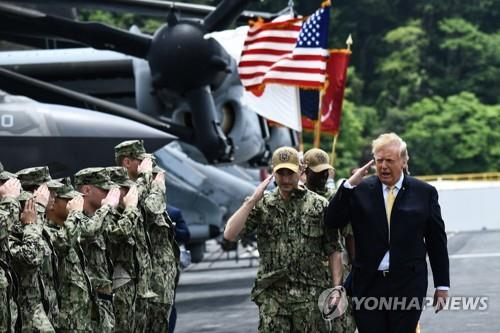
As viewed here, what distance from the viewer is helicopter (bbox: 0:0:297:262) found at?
16.9 m

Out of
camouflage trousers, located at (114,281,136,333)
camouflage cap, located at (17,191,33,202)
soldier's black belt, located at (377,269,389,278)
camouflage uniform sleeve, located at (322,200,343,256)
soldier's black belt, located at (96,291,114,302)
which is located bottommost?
camouflage trousers, located at (114,281,136,333)

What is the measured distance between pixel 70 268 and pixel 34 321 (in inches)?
34.9

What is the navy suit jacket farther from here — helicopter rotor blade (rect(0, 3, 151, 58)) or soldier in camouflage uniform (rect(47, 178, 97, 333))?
helicopter rotor blade (rect(0, 3, 151, 58))

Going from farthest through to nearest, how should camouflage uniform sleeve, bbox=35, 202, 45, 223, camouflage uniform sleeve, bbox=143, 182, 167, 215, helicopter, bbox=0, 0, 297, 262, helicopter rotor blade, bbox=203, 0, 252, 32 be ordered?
helicopter rotor blade, bbox=203, 0, 252, 32, helicopter, bbox=0, 0, 297, 262, camouflage uniform sleeve, bbox=143, 182, 167, 215, camouflage uniform sleeve, bbox=35, 202, 45, 223

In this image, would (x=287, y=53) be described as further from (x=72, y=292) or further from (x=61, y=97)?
(x=72, y=292)

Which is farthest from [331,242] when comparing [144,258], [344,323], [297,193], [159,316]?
[159,316]

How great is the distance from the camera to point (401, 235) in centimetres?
800

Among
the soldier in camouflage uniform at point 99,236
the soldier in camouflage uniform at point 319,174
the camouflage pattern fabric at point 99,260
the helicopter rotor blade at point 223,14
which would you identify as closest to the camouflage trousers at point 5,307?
the camouflage pattern fabric at point 99,260

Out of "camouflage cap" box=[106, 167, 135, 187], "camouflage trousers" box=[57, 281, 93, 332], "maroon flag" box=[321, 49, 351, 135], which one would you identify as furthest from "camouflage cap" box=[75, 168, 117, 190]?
"maroon flag" box=[321, 49, 351, 135]

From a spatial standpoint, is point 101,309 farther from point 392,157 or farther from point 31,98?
point 31,98

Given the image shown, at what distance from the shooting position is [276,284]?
28.8 ft

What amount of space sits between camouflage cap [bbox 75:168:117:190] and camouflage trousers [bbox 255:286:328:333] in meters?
1.68

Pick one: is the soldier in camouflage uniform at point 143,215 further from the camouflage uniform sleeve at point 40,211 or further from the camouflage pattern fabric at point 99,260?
the camouflage uniform sleeve at point 40,211

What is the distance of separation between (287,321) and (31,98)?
11573 mm
